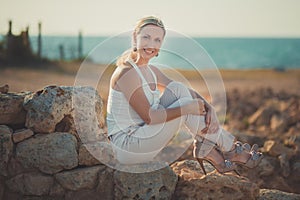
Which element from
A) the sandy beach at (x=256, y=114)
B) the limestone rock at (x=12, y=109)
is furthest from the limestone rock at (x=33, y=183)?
the sandy beach at (x=256, y=114)

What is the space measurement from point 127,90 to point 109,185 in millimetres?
773

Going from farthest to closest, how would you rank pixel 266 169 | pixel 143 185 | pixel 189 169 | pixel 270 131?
pixel 270 131 < pixel 266 169 < pixel 189 169 < pixel 143 185

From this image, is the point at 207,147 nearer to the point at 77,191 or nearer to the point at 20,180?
the point at 77,191

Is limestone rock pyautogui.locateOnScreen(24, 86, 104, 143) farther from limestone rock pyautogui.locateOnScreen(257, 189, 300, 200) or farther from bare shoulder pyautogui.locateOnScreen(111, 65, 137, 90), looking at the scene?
limestone rock pyautogui.locateOnScreen(257, 189, 300, 200)

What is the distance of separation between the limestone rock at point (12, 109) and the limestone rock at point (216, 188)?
4.75 feet

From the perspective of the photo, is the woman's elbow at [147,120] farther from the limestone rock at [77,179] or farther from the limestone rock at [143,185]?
the limestone rock at [77,179]

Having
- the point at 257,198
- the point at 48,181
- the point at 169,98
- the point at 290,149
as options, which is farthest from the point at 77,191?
the point at 290,149

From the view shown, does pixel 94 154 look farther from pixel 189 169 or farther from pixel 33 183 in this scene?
pixel 189 169

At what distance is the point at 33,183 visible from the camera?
4031mm

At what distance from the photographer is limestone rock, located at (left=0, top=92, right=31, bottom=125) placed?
4179 millimetres

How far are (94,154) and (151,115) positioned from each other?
0.63 metres

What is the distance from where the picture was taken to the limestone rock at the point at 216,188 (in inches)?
158

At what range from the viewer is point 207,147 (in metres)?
4.12

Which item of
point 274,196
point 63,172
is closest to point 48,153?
point 63,172
